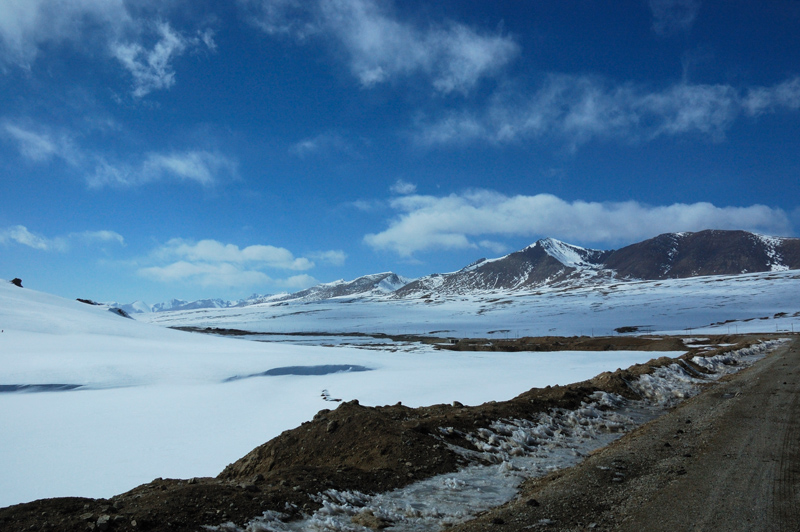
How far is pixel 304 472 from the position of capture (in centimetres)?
635

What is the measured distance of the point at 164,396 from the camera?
15.2 meters

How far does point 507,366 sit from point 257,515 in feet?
73.5

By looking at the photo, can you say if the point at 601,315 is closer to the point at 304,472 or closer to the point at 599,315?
the point at 599,315

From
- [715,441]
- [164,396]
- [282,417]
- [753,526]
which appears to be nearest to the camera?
[753,526]

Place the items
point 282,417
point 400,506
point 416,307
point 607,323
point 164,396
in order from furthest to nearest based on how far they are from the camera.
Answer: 1. point 416,307
2. point 607,323
3. point 164,396
4. point 282,417
5. point 400,506

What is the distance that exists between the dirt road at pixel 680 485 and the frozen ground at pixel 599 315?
63958mm

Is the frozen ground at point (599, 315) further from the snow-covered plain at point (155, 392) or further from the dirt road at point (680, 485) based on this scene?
the dirt road at point (680, 485)

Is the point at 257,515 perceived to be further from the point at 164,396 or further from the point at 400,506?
the point at 164,396

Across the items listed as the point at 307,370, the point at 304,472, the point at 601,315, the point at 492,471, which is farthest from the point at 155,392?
the point at 601,315

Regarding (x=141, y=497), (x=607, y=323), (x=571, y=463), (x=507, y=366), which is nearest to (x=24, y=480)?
(x=141, y=497)

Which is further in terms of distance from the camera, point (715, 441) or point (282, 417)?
point (282, 417)

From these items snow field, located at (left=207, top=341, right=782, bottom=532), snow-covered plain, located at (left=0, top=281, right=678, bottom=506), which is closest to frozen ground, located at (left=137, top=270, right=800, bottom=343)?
snow-covered plain, located at (left=0, top=281, right=678, bottom=506)

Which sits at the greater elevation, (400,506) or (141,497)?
(141,497)

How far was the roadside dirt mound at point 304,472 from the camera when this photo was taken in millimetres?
4523
